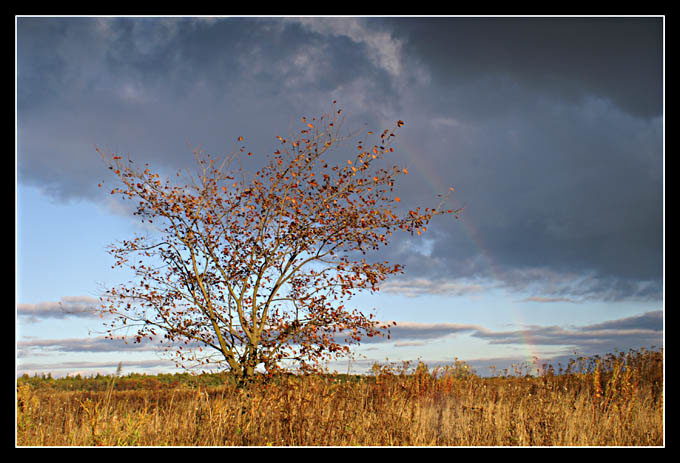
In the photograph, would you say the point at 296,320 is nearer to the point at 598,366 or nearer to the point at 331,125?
the point at 331,125

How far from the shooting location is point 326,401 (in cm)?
680

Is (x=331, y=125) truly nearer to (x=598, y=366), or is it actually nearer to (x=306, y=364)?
(x=306, y=364)

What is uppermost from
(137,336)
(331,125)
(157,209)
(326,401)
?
(331,125)

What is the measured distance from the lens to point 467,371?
11.3 meters

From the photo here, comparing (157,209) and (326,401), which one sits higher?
(157,209)
